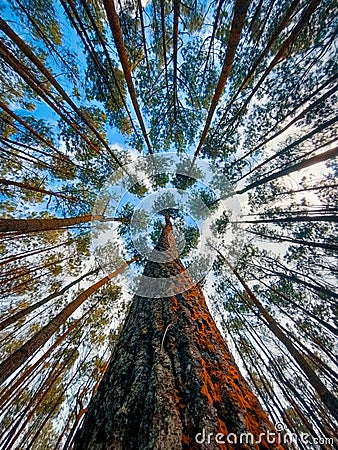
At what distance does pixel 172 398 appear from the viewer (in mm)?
1380

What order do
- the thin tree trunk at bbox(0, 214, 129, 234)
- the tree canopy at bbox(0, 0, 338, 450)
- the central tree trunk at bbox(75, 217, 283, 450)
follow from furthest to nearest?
the tree canopy at bbox(0, 0, 338, 450), the thin tree trunk at bbox(0, 214, 129, 234), the central tree trunk at bbox(75, 217, 283, 450)

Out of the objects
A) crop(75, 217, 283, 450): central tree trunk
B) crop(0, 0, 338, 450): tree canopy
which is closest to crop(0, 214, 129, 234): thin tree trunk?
crop(0, 0, 338, 450): tree canopy

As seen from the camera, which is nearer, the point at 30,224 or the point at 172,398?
the point at 172,398

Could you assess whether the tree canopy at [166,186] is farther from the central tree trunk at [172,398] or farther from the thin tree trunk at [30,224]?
the central tree trunk at [172,398]

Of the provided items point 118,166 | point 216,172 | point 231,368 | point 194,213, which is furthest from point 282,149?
point 231,368

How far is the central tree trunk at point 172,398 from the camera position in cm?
116

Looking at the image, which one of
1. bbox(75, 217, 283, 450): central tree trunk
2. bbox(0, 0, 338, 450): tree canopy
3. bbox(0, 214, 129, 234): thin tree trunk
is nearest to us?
bbox(75, 217, 283, 450): central tree trunk

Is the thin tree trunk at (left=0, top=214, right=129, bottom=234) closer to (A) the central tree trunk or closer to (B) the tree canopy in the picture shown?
(B) the tree canopy

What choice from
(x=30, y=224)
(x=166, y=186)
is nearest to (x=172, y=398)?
(x=30, y=224)

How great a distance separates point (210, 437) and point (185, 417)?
16cm

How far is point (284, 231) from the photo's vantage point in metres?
7.20

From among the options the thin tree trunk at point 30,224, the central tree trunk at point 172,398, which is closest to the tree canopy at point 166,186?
the thin tree trunk at point 30,224

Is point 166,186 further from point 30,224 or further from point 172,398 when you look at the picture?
point 172,398

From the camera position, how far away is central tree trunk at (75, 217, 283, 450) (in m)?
1.16
